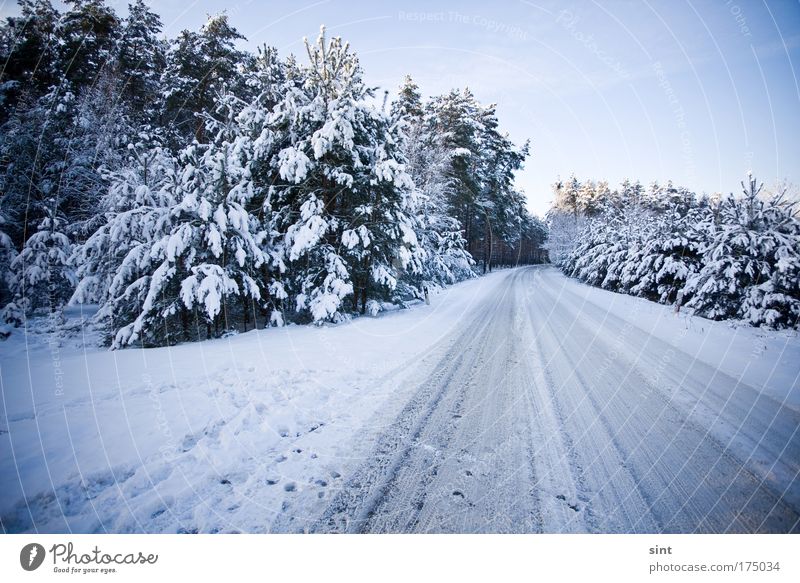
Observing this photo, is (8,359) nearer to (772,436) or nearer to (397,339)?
(397,339)

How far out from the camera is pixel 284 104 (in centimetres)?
833

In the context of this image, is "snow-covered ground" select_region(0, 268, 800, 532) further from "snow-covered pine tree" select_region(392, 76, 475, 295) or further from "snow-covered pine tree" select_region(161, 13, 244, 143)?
"snow-covered pine tree" select_region(161, 13, 244, 143)

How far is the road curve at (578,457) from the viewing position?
2111mm

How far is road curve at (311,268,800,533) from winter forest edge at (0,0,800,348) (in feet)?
16.6

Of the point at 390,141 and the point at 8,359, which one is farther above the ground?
the point at 390,141

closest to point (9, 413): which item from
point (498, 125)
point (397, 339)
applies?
point (397, 339)

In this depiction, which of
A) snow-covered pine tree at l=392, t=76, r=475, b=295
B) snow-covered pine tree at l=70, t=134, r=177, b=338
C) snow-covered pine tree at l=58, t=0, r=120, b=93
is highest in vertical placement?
snow-covered pine tree at l=58, t=0, r=120, b=93

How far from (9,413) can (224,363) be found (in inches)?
87.6

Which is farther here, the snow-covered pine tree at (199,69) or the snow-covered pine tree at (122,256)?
the snow-covered pine tree at (199,69)

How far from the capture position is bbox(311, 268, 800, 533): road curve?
211 centimetres
